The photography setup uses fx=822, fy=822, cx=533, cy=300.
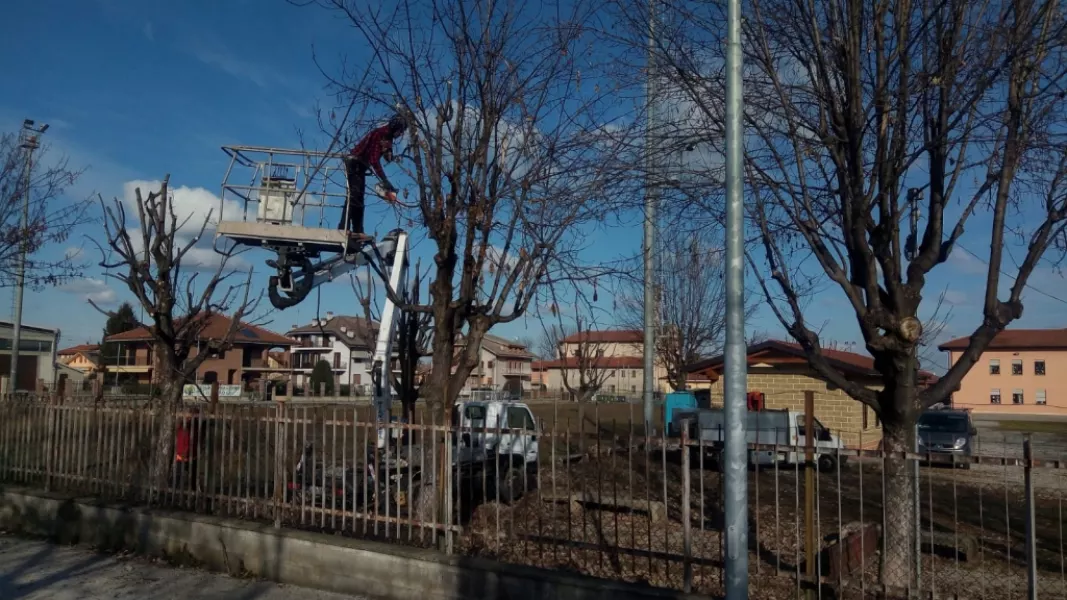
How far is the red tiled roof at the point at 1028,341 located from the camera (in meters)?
61.3

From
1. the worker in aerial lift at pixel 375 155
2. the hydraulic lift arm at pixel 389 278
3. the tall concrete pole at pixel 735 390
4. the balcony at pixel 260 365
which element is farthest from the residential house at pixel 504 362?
the tall concrete pole at pixel 735 390

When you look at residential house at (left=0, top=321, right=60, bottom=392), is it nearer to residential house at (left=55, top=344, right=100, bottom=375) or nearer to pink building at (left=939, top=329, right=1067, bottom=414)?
residential house at (left=55, top=344, right=100, bottom=375)

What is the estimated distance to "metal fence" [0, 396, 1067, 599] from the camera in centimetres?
680

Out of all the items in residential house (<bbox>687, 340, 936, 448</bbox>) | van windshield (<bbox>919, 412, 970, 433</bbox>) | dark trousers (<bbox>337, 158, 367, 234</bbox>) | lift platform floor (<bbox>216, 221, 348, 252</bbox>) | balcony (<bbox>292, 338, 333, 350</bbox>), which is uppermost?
balcony (<bbox>292, 338, 333, 350</bbox>)

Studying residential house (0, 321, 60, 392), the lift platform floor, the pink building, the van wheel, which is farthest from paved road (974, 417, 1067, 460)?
residential house (0, 321, 60, 392)

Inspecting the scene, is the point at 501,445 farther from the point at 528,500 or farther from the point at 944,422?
the point at 944,422

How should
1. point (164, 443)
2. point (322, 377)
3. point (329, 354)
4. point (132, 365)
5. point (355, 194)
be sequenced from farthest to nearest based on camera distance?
1. point (329, 354)
2. point (322, 377)
3. point (132, 365)
4. point (355, 194)
5. point (164, 443)

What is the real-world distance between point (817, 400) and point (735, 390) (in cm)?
2206

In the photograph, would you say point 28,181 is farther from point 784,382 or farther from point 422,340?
point 784,382

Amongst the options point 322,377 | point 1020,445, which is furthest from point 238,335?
point 1020,445

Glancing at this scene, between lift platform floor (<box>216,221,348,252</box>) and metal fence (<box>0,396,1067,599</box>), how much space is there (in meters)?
3.06

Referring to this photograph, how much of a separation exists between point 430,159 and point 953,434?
20630 millimetres

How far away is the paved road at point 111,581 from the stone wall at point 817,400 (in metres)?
19.9

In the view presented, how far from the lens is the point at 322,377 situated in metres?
65.8
